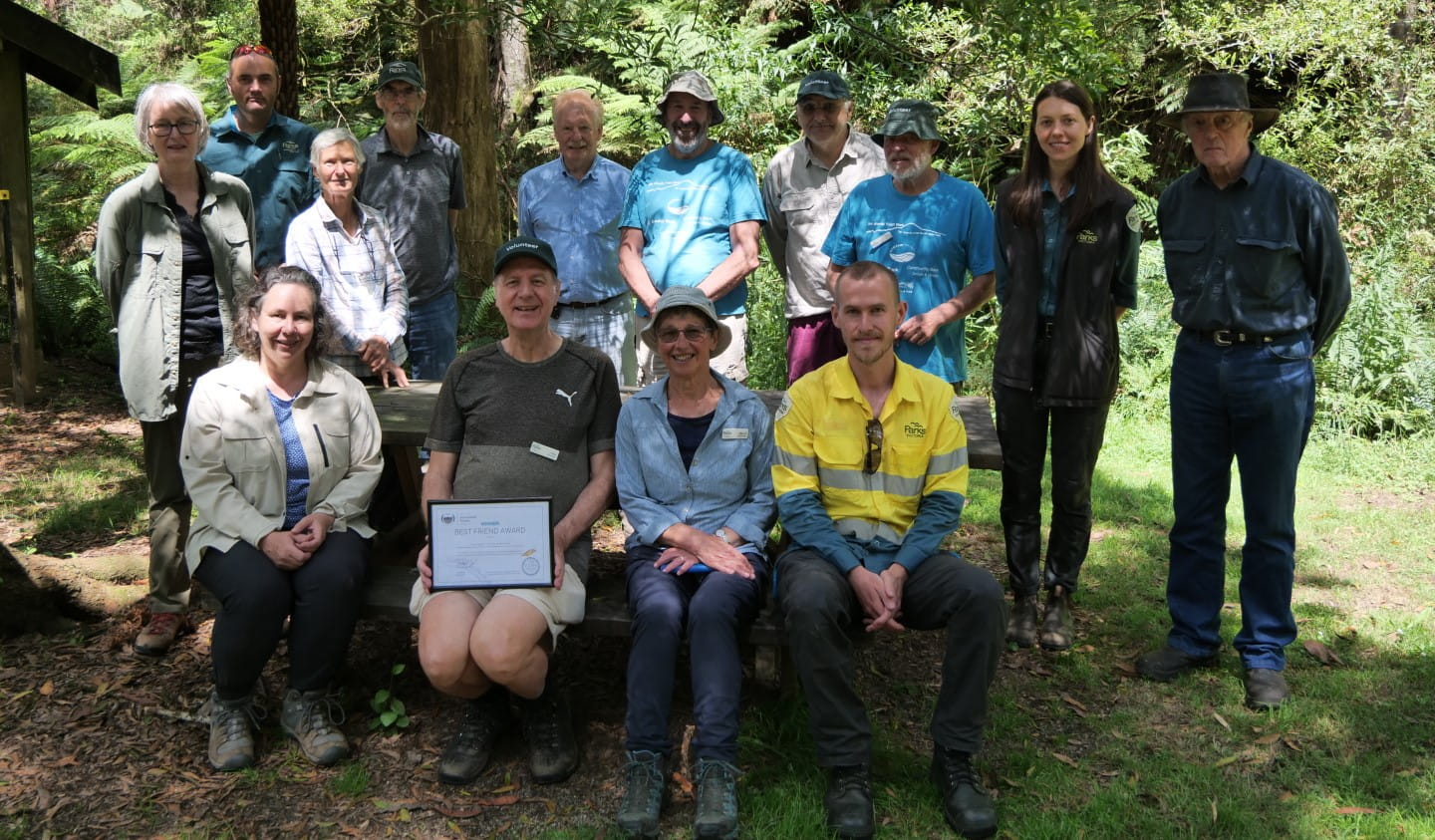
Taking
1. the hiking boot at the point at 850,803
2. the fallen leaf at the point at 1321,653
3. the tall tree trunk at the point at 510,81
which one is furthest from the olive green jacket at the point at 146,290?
the tall tree trunk at the point at 510,81

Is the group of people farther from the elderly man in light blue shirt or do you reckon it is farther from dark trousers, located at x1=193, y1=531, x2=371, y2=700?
the elderly man in light blue shirt

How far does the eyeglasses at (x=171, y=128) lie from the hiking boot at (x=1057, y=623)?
4031 mm

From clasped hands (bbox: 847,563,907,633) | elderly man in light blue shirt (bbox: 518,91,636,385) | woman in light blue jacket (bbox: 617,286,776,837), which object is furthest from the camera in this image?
elderly man in light blue shirt (bbox: 518,91,636,385)

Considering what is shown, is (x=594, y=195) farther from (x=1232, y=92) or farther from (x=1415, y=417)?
(x=1415, y=417)

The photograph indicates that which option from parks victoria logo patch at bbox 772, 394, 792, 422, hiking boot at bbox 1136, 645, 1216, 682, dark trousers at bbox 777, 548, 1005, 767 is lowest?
hiking boot at bbox 1136, 645, 1216, 682

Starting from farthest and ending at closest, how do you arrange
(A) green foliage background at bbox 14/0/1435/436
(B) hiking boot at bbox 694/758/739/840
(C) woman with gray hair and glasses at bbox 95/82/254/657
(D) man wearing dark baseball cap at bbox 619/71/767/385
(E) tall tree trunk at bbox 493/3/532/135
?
(E) tall tree trunk at bbox 493/3/532/135 → (A) green foliage background at bbox 14/0/1435/436 → (D) man wearing dark baseball cap at bbox 619/71/767/385 → (C) woman with gray hair and glasses at bbox 95/82/254/657 → (B) hiking boot at bbox 694/758/739/840

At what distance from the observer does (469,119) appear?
8.16 meters

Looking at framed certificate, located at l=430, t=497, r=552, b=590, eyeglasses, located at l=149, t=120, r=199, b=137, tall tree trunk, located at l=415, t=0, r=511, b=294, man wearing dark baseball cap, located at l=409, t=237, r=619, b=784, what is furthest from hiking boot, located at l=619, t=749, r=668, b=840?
tall tree trunk, located at l=415, t=0, r=511, b=294

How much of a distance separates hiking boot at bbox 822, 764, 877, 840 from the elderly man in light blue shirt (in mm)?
2614

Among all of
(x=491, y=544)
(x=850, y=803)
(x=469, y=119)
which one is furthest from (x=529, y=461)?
(x=469, y=119)

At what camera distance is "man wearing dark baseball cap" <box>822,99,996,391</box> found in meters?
4.54

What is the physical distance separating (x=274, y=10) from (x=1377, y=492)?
7.64 meters

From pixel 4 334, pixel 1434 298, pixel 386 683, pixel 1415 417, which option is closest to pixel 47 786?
pixel 386 683

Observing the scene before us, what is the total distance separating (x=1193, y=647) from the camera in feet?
14.6
